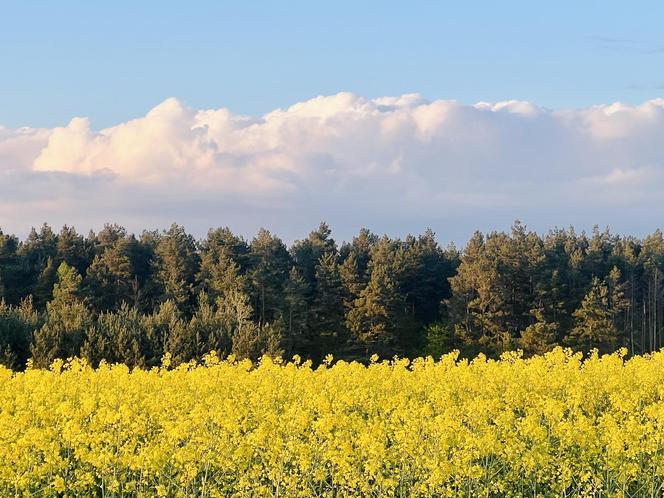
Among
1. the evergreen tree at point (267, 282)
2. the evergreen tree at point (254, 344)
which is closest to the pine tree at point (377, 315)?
the evergreen tree at point (267, 282)

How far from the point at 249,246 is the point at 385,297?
13.3 m

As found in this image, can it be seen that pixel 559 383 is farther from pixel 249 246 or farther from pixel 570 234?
pixel 570 234

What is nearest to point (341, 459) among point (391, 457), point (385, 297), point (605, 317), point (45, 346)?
point (391, 457)

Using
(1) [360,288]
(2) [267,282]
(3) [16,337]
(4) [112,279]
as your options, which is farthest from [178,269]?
(3) [16,337]

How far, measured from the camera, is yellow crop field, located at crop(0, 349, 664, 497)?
33.6 feet

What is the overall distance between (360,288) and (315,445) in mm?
53315

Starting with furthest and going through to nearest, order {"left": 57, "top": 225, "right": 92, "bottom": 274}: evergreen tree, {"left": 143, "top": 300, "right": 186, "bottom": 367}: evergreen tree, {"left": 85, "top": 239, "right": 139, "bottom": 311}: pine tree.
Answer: {"left": 57, "top": 225, "right": 92, "bottom": 274}: evergreen tree
{"left": 85, "top": 239, "right": 139, "bottom": 311}: pine tree
{"left": 143, "top": 300, "right": 186, "bottom": 367}: evergreen tree

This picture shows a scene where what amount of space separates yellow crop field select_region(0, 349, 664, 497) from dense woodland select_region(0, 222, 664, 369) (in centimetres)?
4077

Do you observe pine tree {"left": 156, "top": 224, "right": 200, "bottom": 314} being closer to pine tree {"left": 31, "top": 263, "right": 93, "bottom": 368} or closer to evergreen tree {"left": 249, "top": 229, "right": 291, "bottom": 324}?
evergreen tree {"left": 249, "top": 229, "right": 291, "bottom": 324}

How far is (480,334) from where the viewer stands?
64.2 m

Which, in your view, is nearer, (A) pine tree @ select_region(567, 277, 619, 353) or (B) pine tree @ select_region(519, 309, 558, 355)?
(B) pine tree @ select_region(519, 309, 558, 355)

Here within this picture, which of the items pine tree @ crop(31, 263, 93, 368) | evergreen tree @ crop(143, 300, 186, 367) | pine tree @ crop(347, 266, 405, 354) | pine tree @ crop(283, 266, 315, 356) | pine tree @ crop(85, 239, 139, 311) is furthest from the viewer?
pine tree @ crop(85, 239, 139, 311)

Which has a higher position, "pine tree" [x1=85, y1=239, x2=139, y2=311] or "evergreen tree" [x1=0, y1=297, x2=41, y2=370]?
"pine tree" [x1=85, y1=239, x2=139, y2=311]

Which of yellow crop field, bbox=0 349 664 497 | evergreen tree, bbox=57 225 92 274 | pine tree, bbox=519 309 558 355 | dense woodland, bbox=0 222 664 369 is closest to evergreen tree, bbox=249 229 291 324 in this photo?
dense woodland, bbox=0 222 664 369
